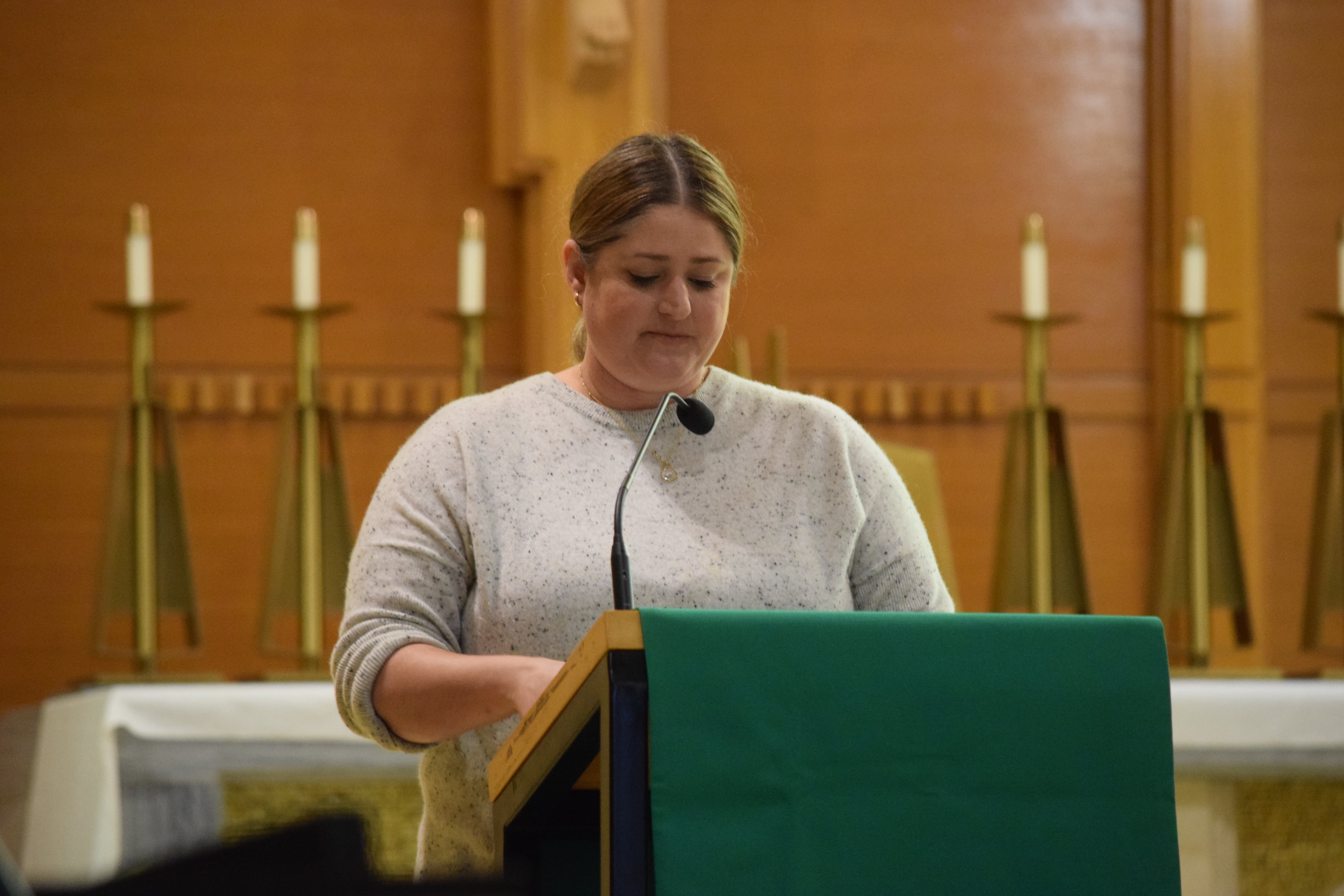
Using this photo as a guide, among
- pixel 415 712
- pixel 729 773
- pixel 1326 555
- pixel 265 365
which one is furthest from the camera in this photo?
pixel 265 365

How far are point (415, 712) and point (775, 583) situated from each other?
459 millimetres

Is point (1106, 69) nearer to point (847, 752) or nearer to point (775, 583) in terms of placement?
point (775, 583)

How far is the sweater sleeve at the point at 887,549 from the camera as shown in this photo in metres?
1.93

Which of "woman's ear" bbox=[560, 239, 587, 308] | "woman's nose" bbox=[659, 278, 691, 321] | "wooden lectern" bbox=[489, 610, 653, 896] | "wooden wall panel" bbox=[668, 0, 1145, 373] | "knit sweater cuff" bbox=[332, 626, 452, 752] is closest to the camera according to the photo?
"wooden lectern" bbox=[489, 610, 653, 896]

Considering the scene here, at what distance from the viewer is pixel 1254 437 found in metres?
4.64

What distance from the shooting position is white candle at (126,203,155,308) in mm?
3322

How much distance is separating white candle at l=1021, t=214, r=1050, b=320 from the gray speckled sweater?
1735mm

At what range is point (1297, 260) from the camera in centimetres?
486

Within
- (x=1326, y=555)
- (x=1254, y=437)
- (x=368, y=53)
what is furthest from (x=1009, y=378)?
(x=368, y=53)

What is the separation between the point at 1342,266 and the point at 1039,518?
38.8 inches

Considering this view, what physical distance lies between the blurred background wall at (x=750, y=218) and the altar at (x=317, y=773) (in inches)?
53.2

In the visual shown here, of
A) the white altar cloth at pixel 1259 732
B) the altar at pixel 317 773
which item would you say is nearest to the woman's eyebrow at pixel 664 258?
the altar at pixel 317 773

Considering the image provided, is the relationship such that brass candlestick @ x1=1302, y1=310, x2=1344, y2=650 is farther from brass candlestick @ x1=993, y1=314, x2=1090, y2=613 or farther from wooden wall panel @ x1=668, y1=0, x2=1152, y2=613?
wooden wall panel @ x1=668, y1=0, x2=1152, y2=613

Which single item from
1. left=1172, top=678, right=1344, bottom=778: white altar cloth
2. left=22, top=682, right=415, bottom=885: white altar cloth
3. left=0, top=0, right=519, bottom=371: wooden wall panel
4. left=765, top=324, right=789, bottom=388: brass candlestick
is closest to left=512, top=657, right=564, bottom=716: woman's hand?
left=22, top=682, right=415, bottom=885: white altar cloth
